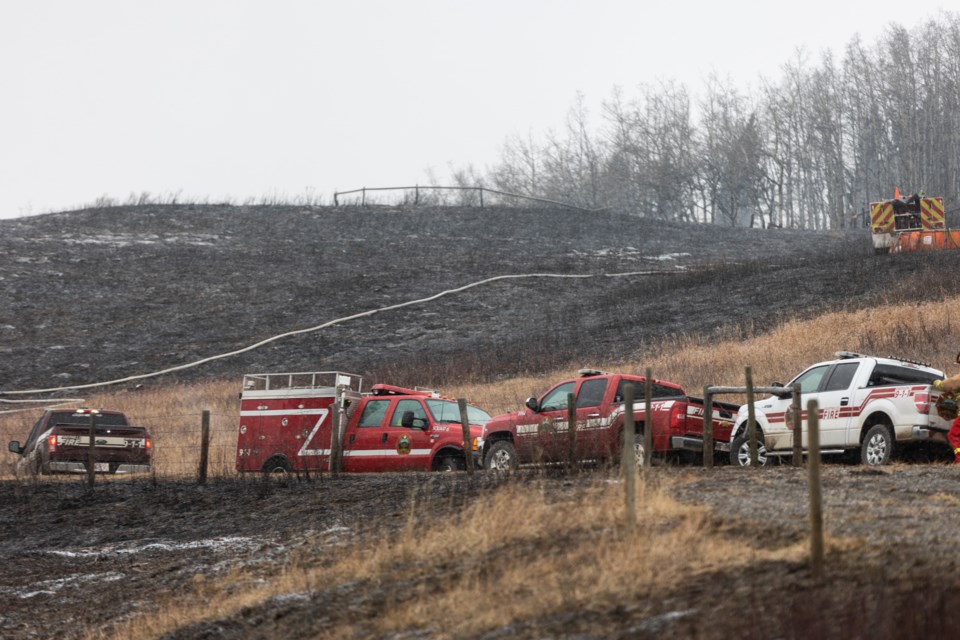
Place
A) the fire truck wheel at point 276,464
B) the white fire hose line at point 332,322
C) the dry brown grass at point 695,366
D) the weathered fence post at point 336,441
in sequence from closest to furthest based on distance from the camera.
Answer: the weathered fence post at point 336,441 → the fire truck wheel at point 276,464 → the dry brown grass at point 695,366 → the white fire hose line at point 332,322

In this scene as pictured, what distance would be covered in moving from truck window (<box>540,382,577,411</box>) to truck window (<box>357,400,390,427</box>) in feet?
10.9

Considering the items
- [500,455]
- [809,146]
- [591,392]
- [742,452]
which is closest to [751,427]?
[742,452]

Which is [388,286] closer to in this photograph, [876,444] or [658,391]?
[658,391]

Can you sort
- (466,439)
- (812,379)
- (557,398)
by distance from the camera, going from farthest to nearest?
(557,398) → (466,439) → (812,379)

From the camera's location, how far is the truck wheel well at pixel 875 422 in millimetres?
17053

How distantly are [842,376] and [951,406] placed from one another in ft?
5.66

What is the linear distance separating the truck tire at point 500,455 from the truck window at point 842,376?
16.3 ft

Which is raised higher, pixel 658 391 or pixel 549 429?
pixel 658 391

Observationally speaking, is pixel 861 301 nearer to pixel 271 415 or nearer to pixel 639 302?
pixel 639 302

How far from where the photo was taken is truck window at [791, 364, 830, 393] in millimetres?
18266

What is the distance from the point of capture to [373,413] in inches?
859

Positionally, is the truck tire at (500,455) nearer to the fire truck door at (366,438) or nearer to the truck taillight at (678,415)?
the fire truck door at (366,438)

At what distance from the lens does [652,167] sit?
340 feet

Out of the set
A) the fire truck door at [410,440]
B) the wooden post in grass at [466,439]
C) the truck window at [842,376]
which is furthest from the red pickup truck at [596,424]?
the truck window at [842,376]
